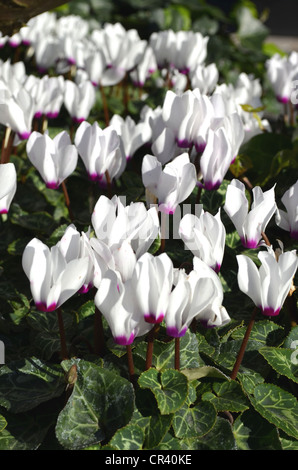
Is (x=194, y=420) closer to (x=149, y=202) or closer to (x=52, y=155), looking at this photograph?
(x=149, y=202)

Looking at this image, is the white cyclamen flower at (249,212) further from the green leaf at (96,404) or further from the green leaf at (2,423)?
the green leaf at (2,423)

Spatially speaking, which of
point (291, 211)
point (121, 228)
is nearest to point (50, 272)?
point (121, 228)

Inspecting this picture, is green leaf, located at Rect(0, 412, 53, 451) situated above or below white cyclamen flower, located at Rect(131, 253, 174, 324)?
below

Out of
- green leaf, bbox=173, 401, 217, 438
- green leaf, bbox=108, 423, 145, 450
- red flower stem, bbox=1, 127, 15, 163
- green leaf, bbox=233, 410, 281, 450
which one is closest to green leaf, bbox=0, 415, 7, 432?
green leaf, bbox=108, 423, 145, 450

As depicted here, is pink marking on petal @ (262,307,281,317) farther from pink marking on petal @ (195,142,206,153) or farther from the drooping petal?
pink marking on petal @ (195,142,206,153)

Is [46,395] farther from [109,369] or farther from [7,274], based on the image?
[7,274]

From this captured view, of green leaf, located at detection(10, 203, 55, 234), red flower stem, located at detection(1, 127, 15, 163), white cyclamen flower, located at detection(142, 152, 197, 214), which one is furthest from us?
red flower stem, located at detection(1, 127, 15, 163)

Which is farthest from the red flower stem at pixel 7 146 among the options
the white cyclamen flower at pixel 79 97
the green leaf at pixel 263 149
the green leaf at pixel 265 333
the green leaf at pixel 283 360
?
the green leaf at pixel 283 360
